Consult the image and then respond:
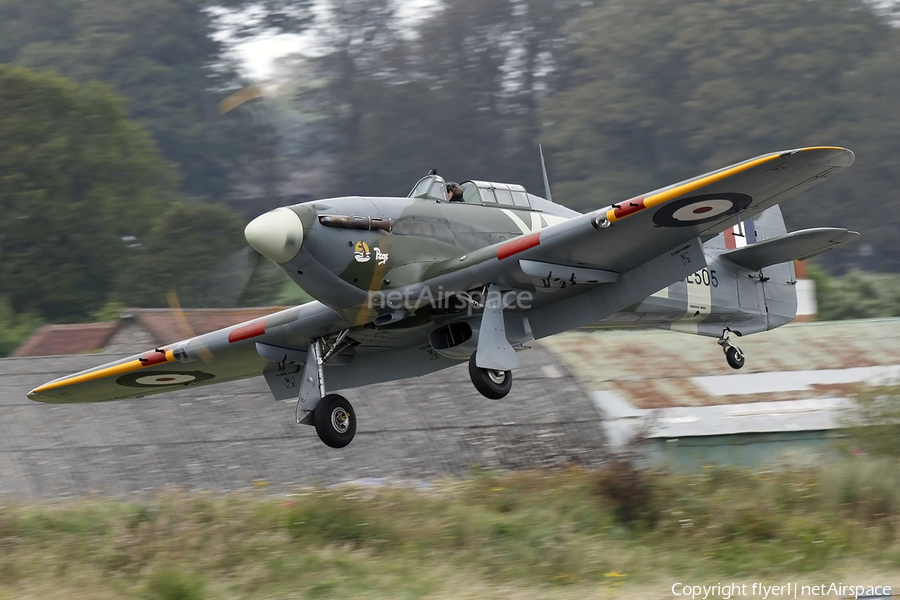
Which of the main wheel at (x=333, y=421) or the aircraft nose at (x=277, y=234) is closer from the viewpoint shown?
the aircraft nose at (x=277, y=234)

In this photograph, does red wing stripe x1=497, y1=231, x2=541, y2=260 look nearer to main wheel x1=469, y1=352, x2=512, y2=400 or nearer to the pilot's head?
main wheel x1=469, y1=352, x2=512, y2=400

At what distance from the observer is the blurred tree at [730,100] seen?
6178 cm

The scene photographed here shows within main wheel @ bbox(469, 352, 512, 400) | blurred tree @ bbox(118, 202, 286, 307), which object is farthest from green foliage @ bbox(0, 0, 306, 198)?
main wheel @ bbox(469, 352, 512, 400)

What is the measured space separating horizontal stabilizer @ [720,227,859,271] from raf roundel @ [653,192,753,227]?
138cm

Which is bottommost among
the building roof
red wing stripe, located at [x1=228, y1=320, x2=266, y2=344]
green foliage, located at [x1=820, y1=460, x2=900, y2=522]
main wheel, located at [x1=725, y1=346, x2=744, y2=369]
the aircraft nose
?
the building roof

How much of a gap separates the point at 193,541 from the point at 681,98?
→ 5624 cm

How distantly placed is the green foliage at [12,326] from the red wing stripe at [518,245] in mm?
37170

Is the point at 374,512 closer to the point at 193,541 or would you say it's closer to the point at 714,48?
the point at 193,541

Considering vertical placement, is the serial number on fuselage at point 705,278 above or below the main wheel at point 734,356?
above

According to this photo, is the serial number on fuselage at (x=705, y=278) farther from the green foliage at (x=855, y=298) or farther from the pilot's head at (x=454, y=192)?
the green foliage at (x=855, y=298)

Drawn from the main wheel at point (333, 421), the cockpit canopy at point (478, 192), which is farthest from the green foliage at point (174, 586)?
the cockpit canopy at point (478, 192)

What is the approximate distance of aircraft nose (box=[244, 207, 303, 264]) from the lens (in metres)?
11.1

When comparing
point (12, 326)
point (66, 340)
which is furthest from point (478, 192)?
point (12, 326)

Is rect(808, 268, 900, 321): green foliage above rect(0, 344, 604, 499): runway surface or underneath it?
underneath
